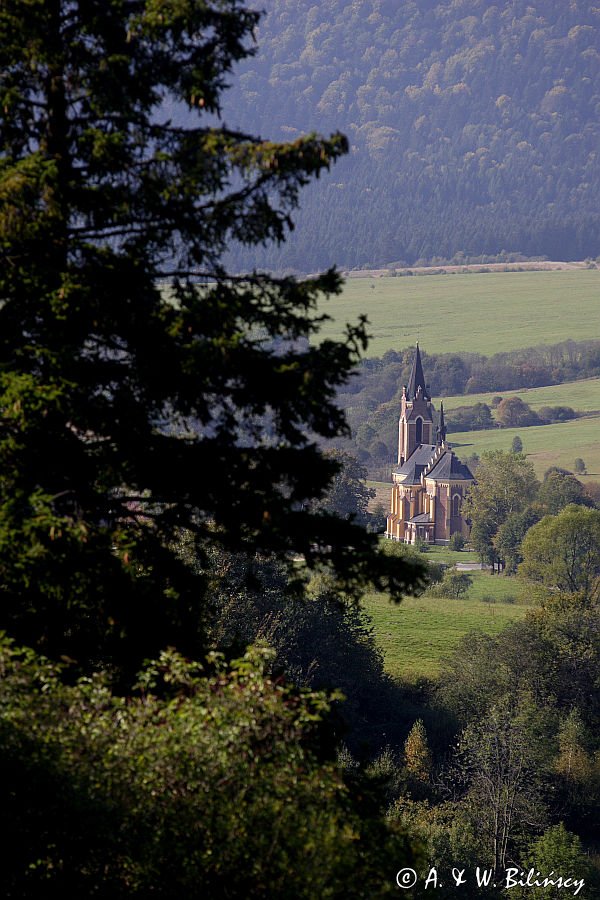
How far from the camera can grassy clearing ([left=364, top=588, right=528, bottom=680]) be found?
4950cm

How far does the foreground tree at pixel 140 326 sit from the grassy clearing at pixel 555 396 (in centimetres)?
15563

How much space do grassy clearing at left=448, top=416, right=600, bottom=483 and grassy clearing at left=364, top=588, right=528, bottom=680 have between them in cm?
6663

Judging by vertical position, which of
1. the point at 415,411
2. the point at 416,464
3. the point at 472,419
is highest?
the point at 472,419

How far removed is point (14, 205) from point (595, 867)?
2823 cm

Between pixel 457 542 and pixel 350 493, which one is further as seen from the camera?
pixel 457 542

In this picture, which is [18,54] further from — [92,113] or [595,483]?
[595,483]

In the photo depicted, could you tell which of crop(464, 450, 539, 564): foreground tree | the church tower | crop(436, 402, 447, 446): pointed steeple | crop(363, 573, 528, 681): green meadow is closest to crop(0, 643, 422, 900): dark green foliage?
crop(363, 573, 528, 681): green meadow

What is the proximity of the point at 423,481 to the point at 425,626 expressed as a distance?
70.7 m

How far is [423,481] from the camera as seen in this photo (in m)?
128

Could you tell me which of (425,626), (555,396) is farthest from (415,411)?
(425,626)

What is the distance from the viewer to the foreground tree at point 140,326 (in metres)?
10.0

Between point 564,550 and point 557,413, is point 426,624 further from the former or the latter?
point 557,413

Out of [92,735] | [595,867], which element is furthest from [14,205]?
[595,867]

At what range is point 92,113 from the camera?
35.2 feet
